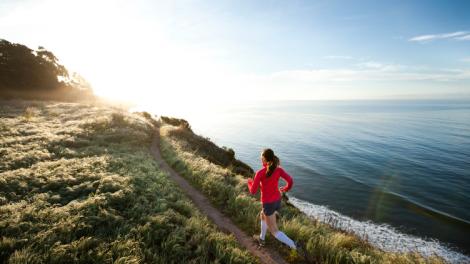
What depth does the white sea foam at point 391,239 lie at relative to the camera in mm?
15930

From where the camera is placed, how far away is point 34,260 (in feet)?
17.6

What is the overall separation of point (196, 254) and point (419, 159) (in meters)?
44.9

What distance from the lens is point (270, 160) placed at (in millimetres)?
6828

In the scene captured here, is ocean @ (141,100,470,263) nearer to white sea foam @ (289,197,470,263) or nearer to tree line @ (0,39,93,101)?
white sea foam @ (289,197,470,263)

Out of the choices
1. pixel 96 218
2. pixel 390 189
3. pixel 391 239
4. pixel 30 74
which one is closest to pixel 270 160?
pixel 96 218

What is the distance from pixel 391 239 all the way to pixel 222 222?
1442cm

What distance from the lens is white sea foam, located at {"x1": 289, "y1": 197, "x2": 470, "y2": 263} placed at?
15.9m

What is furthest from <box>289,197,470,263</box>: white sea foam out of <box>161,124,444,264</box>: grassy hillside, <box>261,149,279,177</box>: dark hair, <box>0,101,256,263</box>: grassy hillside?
<box>0,101,256,263</box>: grassy hillside

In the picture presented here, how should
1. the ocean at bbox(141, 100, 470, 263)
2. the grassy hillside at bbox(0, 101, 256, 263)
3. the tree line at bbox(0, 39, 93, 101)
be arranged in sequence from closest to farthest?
1. the grassy hillside at bbox(0, 101, 256, 263)
2. the ocean at bbox(141, 100, 470, 263)
3. the tree line at bbox(0, 39, 93, 101)

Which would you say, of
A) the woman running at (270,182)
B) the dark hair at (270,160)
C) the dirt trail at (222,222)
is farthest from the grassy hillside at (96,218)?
the dark hair at (270,160)

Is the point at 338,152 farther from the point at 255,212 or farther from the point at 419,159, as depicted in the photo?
the point at 255,212

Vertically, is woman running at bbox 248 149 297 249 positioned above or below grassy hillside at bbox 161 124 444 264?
above

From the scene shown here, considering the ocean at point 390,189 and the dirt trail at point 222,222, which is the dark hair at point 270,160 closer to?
the dirt trail at point 222,222

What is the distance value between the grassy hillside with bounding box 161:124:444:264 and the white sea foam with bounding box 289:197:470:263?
5.00 m
